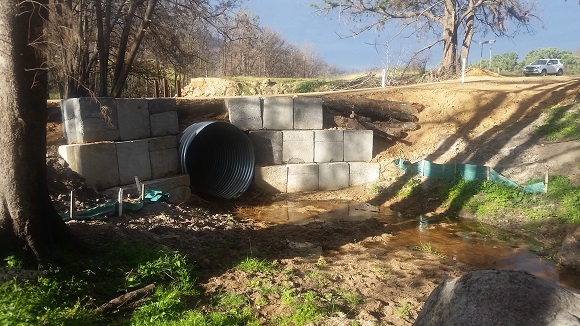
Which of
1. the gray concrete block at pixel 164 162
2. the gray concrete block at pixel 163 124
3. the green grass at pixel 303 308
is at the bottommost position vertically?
the green grass at pixel 303 308

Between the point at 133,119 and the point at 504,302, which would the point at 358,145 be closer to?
the point at 133,119

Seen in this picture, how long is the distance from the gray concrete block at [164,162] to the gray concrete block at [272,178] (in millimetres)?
2330

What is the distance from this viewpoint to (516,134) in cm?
1296

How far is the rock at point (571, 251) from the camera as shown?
7.08 m

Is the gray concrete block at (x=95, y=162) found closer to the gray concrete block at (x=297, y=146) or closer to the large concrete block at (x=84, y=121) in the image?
the large concrete block at (x=84, y=121)

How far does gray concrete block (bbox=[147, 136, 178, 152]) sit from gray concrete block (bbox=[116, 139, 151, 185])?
154 millimetres

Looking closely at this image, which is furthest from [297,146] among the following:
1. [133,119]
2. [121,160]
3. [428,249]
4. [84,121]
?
[84,121]

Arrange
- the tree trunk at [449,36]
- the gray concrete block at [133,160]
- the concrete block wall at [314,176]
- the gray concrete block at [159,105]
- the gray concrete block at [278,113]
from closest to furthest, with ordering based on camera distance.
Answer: the gray concrete block at [133,160]
the gray concrete block at [159,105]
the gray concrete block at [278,113]
the concrete block wall at [314,176]
the tree trunk at [449,36]

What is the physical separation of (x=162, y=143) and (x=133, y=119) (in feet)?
3.01

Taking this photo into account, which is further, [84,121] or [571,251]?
[84,121]

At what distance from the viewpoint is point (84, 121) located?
28.1 feet

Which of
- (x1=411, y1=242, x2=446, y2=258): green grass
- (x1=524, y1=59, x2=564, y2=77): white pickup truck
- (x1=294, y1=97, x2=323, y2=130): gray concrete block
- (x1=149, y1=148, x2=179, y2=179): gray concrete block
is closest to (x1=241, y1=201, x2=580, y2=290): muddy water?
(x1=411, y1=242, x2=446, y2=258): green grass

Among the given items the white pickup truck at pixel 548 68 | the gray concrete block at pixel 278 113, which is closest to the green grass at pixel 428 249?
the gray concrete block at pixel 278 113

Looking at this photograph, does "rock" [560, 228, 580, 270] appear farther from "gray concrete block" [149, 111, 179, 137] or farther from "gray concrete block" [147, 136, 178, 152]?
"gray concrete block" [149, 111, 179, 137]
